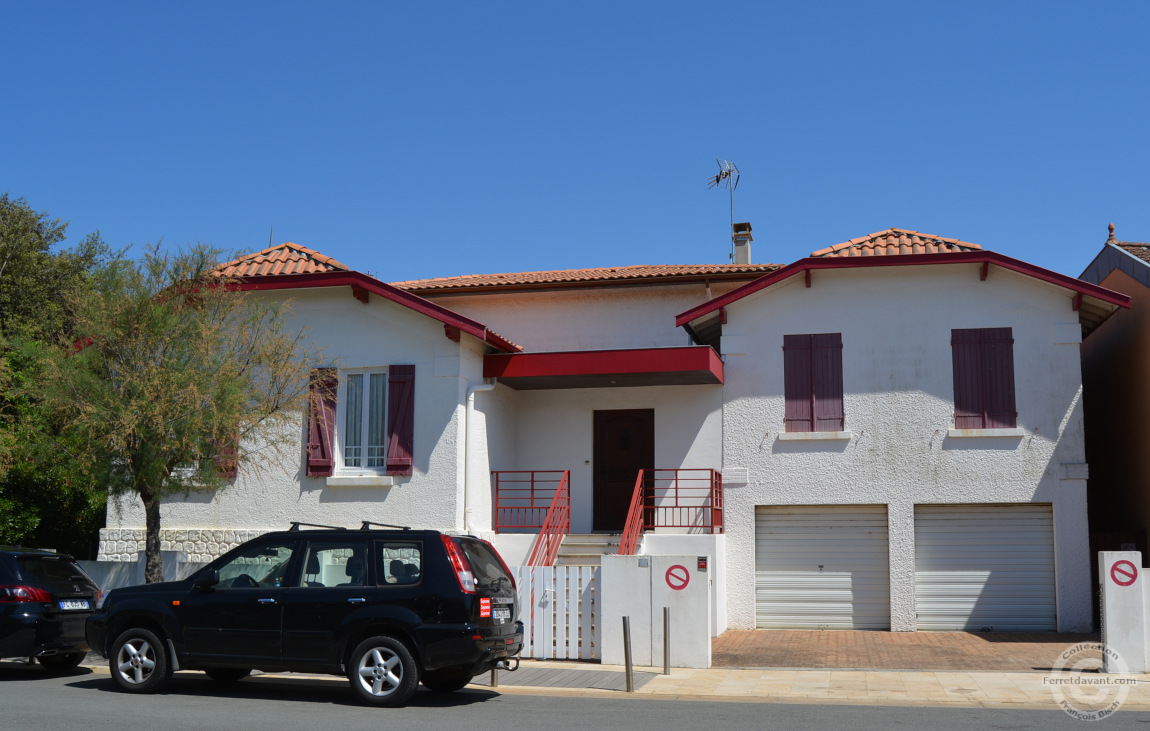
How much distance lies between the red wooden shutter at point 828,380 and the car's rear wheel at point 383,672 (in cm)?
955

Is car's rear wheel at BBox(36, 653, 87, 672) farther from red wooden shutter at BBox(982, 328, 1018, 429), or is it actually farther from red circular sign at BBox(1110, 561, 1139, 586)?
red wooden shutter at BBox(982, 328, 1018, 429)

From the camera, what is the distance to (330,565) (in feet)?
33.4

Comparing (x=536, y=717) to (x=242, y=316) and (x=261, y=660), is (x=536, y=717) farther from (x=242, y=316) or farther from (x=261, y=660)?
(x=242, y=316)

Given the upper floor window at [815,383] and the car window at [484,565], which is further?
the upper floor window at [815,383]

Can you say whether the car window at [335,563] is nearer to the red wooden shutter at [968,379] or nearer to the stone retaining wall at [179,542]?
the stone retaining wall at [179,542]

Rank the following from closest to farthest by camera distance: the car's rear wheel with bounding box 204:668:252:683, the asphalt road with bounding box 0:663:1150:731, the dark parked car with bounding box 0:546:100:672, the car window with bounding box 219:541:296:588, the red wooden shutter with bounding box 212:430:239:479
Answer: the asphalt road with bounding box 0:663:1150:731
the car window with bounding box 219:541:296:588
the car's rear wheel with bounding box 204:668:252:683
the dark parked car with bounding box 0:546:100:672
the red wooden shutter with bounding box 212:430:239:479

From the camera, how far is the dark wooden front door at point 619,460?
61.2ft

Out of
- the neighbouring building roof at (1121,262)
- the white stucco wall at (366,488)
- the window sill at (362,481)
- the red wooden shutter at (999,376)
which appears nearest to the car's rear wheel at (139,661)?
the white stucco wall at (366,488)

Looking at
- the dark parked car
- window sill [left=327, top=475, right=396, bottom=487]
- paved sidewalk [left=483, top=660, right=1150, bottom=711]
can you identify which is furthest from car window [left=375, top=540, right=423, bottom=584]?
window sill [left=327, top=475, right=396, bottom=487]

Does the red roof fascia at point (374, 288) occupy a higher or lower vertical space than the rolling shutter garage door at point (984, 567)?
higher

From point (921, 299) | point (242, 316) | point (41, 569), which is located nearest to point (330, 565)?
point (41, 569)

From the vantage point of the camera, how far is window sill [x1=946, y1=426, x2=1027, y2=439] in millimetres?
16516

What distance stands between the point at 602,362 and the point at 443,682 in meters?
7.20

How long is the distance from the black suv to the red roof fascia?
5.80 meters
